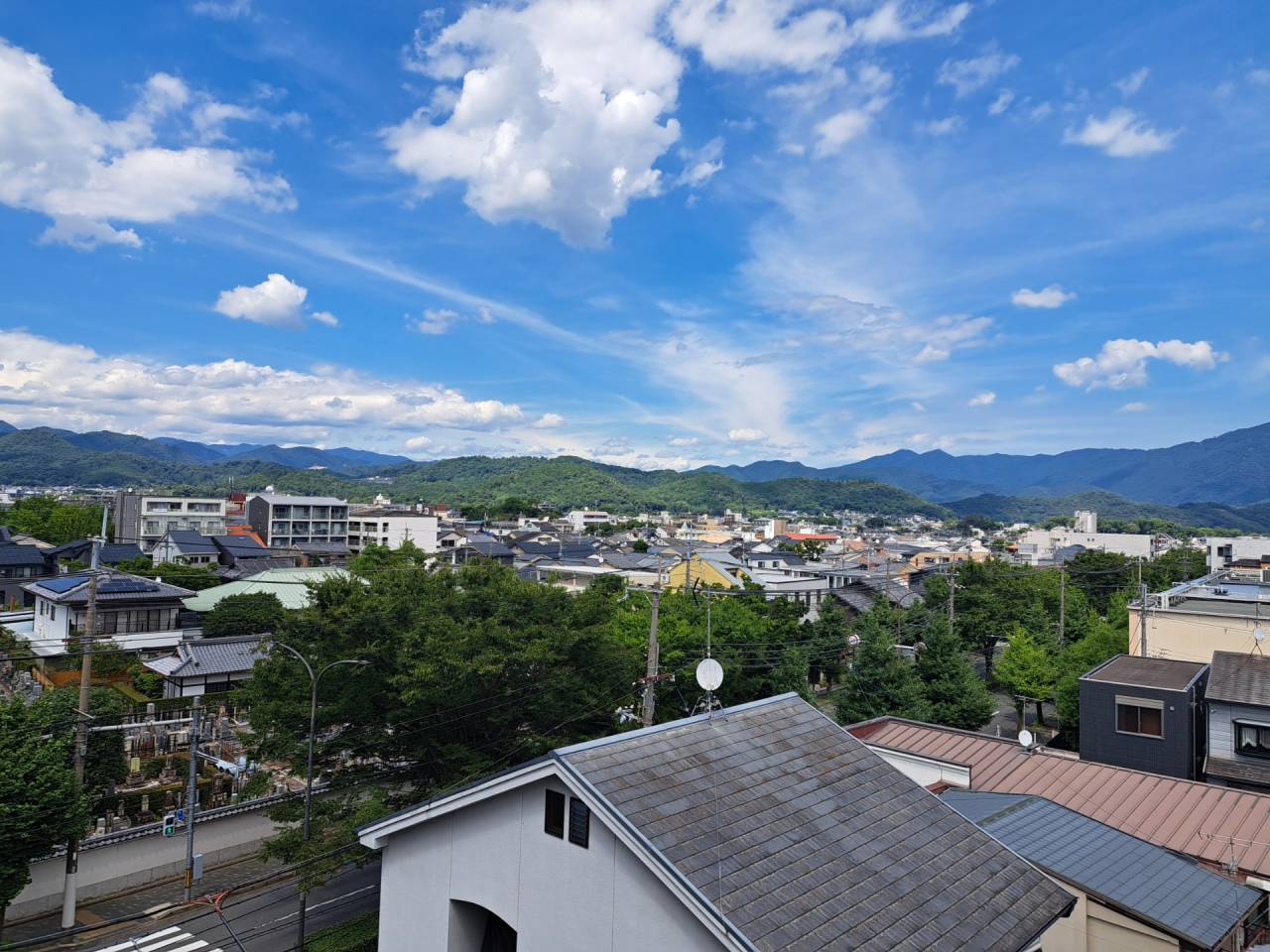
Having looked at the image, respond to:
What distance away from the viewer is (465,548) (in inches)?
3150

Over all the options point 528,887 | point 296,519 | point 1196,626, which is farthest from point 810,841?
point 296,519

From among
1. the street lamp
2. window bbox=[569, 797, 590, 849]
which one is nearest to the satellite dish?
window bbox=[569, 797, 590, 849]

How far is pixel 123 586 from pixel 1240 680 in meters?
49.0

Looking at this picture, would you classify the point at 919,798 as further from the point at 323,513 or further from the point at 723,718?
the point at 323,513

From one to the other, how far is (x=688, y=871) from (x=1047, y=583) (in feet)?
177

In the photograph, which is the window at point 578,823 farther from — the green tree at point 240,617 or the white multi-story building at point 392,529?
the white multi-story building at point 392,529

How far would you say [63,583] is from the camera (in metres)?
39.1

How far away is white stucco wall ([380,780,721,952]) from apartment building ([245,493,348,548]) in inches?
3376

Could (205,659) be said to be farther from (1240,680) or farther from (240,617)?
(1240,680)

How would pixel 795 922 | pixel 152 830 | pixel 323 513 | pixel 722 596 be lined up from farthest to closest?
pixel 323 513 < pixel 722 596 < pixel 152 830 < pixel 795 922

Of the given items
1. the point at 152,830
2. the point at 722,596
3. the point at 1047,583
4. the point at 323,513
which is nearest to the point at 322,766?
the point at 152,830

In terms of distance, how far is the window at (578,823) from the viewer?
23.8ft

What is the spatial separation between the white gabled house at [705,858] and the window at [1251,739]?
1534 cm

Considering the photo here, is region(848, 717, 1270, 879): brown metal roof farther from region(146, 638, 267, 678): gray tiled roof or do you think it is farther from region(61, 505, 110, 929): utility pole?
region(146, 638, 267, 678): gray tiled roof
